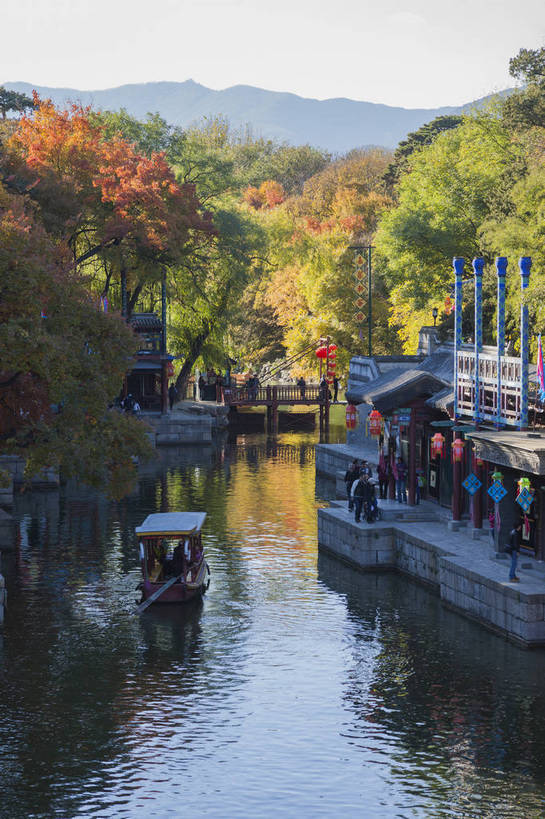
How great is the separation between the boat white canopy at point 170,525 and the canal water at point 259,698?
2172 mm

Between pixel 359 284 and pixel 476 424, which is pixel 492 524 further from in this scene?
pixel 359 284

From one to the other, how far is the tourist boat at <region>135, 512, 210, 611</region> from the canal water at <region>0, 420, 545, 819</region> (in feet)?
1.79

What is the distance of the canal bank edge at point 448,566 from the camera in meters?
27.8

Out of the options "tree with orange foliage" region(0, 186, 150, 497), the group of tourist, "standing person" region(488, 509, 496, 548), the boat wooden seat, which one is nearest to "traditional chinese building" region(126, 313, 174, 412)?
the group of tourist

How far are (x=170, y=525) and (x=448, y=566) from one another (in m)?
8.30

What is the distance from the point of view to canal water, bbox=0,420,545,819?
20.3m

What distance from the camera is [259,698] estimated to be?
985 inches

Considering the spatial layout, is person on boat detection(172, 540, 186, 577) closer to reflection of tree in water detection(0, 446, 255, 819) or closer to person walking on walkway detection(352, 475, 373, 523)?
reflection of tree in water detection(0, 446, 255, 819)

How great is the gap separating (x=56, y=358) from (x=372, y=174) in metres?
108

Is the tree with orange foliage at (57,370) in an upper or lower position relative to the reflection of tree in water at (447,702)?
upper

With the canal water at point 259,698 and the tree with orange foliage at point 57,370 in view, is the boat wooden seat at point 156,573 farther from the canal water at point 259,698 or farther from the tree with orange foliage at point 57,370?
the tree with orange foliage at point 57,370

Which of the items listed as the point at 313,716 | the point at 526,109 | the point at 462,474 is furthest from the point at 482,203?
the point at 313,716

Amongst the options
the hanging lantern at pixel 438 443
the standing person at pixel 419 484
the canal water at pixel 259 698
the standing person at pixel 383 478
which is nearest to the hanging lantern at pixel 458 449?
the hanging lantern at pixel 438 443

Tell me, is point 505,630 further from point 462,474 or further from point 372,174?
point 372,174
